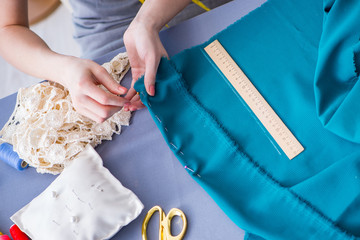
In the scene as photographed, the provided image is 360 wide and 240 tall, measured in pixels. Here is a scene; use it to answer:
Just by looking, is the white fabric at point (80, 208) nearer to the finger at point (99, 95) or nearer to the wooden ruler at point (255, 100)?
the finger at point (99, 95)

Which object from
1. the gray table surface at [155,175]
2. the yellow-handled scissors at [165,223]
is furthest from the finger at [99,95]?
the yellow-handled scissors at [165,223]

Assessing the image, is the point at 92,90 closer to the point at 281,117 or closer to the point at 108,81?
the point at 108,81

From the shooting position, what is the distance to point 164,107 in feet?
2.17

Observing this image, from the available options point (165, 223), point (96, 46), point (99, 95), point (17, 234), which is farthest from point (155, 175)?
point (96, 46)

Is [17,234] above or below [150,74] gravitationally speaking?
below

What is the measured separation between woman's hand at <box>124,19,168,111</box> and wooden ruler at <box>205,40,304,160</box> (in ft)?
0.43

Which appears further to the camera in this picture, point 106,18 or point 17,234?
point 106,18

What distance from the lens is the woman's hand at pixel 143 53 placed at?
2.06 feet

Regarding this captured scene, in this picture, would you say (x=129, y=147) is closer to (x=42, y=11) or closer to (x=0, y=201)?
(x=0, y=201)

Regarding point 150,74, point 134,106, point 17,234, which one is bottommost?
point 17,234

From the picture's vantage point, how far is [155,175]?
0.67 m

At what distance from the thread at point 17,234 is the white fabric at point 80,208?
0.06 feet

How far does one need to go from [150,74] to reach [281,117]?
30cm

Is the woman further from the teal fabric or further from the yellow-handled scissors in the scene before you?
the yellow-handled scissors
